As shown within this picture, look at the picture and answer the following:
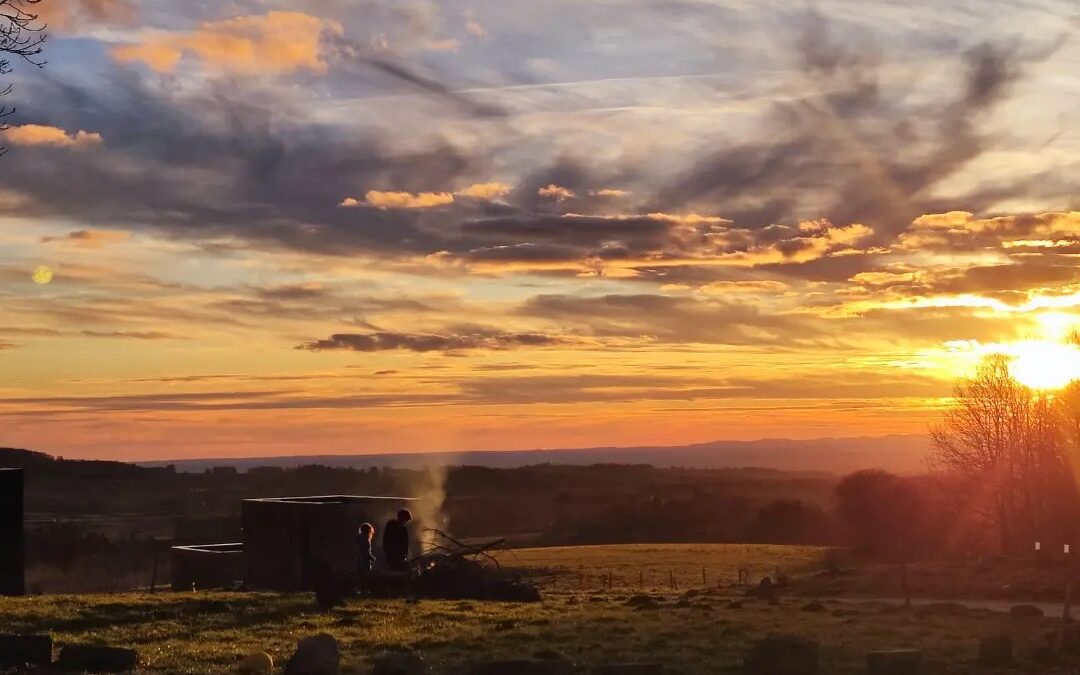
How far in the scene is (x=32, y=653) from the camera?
60.4ft

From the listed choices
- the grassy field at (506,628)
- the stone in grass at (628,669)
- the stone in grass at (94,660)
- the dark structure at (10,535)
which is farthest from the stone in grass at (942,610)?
the dark structure at (10,535)

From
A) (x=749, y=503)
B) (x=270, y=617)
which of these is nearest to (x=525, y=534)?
(x=749, y=503)

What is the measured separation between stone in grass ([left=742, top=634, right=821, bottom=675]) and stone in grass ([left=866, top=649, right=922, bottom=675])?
4.51ft

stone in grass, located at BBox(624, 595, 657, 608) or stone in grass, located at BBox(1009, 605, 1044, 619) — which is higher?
stone in grass, located at BBox(624, 595, 657, 608)

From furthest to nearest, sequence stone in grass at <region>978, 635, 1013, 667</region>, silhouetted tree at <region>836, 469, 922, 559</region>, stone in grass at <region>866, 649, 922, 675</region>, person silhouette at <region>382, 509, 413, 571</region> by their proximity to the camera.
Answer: silhouetted tree at <region>836, 469, 922, 559</region>
person silhouette at <region>382, 509, 413, 571</region>
stone in grass at <region>978, 635, 1013, 667</region>
stone in grass at <region>866, 649, 922, 675</region>

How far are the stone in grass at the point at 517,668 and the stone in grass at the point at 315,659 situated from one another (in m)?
2.16

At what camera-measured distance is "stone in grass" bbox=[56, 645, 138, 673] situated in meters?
18.3

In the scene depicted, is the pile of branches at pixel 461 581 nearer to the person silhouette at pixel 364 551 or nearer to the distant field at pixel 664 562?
the person silhouette at pixel 364 551

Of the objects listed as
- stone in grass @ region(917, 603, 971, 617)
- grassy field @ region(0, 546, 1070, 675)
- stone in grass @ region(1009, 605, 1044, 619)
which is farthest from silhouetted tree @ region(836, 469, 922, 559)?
grassy field @ region(0, 546, 1070, 675)

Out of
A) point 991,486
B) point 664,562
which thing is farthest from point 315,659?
point 991,486

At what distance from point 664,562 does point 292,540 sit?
34.0m

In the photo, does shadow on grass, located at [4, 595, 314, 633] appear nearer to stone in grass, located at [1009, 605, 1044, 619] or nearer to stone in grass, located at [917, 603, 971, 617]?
stone in grass, located at [917, 603, 971, 617]

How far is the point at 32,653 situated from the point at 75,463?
163482mm

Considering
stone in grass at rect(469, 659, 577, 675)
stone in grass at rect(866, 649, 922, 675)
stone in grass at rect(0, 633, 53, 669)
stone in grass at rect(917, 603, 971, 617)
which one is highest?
stone in grass at rect(0, 633, 53, 669)
